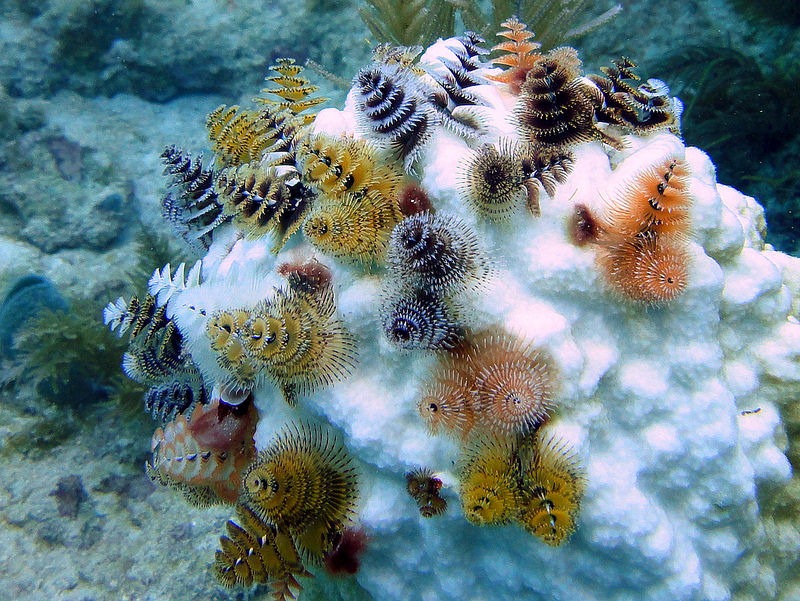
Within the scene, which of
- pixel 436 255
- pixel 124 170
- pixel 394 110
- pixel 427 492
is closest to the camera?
pixel 436 255

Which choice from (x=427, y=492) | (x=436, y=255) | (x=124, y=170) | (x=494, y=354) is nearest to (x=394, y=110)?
(x=436, y=255)

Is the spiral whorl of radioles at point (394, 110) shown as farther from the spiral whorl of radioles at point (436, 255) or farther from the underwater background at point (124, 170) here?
the underwater background at point (124, 170)

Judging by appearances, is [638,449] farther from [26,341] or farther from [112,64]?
[112,64]

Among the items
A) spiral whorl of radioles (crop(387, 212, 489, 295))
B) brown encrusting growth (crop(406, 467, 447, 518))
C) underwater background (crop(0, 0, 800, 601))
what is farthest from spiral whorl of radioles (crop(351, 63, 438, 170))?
underwater background (crop(0, 0, 800, 601))

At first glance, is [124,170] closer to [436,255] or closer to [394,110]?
[394,110]

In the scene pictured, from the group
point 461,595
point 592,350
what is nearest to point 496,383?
point 592,350
